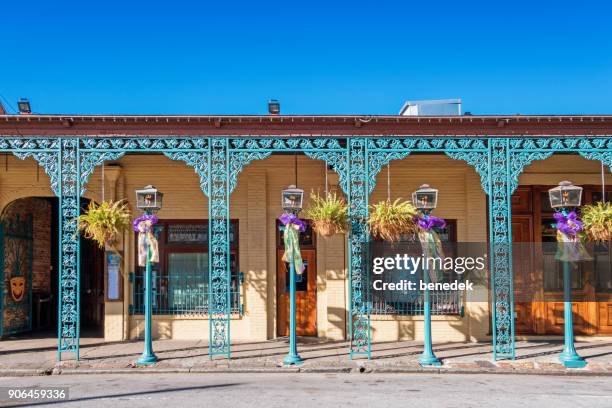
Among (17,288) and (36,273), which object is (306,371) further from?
(36,273)

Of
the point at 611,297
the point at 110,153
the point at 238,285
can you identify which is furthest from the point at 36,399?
the point at 611,297

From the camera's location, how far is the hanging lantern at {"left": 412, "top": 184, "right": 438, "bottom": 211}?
1140 cm

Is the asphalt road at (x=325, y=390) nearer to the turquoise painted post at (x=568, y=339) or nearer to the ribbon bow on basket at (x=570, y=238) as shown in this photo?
the turquoise painted post at (x=568, y=339)

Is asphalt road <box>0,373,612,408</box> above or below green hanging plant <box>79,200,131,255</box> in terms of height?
below

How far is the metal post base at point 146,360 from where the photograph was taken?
11242mm


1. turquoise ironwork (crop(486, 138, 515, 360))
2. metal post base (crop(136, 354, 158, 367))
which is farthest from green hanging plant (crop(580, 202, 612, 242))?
metal post base (crop(136, 354, 158, 367))

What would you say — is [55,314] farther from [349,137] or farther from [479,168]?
[479,168]

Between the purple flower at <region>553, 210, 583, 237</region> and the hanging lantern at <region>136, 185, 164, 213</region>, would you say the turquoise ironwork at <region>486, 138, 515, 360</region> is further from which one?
the hanging lantern at <region>136, 185, 164, 213</region>

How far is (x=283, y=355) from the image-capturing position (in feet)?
39.7

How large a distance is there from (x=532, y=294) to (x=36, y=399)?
10.7 m

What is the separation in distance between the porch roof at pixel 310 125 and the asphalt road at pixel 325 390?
4641mm

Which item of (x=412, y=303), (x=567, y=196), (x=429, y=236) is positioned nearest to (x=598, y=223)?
(x=567, y=196)

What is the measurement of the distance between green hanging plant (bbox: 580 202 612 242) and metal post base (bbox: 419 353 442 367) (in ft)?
12.3

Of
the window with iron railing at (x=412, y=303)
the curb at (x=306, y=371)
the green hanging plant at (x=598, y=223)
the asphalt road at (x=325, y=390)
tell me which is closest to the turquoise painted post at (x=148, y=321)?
the curb at (x=306, y=371)
